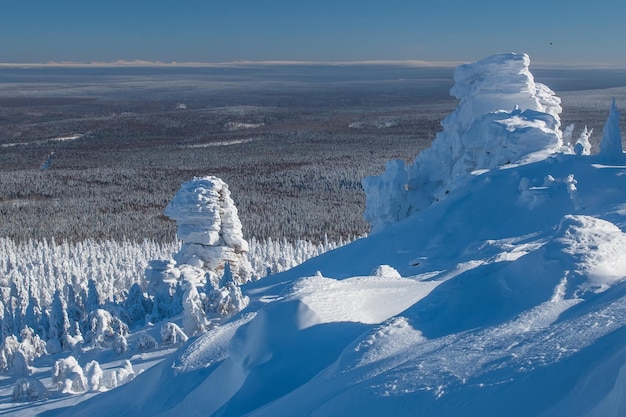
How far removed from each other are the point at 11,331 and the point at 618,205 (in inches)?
1021

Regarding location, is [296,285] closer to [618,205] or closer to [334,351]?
[334,351]

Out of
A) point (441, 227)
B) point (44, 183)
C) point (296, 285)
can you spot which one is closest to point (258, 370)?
point (296, 285)

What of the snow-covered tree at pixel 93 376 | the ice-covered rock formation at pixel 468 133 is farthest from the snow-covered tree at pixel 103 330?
the ice-covered rock formation at pixel 468 133

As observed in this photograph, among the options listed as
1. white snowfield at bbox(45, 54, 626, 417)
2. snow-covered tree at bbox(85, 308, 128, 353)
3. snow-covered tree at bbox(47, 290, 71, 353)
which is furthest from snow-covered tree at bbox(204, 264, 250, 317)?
snow-covered tree at bbox(47, 290, 71, 353)

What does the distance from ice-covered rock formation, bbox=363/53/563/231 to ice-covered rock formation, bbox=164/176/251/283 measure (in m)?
7.55

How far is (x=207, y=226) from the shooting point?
117ft

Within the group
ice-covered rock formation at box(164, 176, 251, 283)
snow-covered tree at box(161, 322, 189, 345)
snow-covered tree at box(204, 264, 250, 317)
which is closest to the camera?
snow-covered tree at box(161, 322, 189, 345)

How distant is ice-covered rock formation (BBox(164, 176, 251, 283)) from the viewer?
3541cm

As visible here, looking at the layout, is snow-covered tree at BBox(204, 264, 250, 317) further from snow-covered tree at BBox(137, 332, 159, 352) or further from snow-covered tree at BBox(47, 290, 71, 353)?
snow-covered tree at BBox(47, 290, 71, 353)

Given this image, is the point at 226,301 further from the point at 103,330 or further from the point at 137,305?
the point at 137,305

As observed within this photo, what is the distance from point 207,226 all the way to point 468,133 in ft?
45.6

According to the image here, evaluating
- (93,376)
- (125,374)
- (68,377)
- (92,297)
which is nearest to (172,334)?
(125,374)

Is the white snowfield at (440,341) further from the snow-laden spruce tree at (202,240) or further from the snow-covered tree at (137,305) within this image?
the snow-laden spruce tree at (202,240)

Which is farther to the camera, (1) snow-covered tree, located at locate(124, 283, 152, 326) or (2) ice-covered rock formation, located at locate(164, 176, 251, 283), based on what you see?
(2) ice-covered rock formation, located at locate(164, 176, 251, 283)
